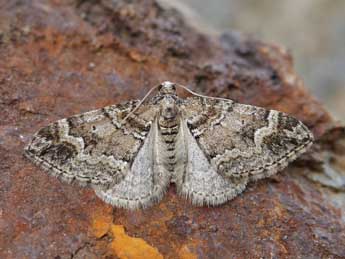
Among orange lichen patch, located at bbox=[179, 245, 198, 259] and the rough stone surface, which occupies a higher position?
the rough stone surface

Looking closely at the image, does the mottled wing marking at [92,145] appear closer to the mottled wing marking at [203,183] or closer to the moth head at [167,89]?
the moth head at [167,89]

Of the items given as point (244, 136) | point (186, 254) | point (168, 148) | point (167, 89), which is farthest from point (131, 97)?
point (186, 254)

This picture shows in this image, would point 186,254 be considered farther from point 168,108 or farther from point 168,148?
point 168,108

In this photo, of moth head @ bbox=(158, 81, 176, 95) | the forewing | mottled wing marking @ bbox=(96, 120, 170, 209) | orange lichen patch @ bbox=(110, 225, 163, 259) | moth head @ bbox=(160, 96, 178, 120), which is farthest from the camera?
moth head @ bbox=(158, 81, 176, 95)

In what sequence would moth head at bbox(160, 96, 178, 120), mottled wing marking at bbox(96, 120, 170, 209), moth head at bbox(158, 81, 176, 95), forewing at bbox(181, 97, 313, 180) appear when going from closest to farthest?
mottled wing marking at bbox(96, 120, 170, 209) → forewing at bbox(181, 97, 313, 180) → moth head at bbox(160, 96, 178, 120) → moth head at bbox(158, 81, 176, 95)

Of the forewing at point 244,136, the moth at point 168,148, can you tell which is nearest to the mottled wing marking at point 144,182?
the moth at point 168,148

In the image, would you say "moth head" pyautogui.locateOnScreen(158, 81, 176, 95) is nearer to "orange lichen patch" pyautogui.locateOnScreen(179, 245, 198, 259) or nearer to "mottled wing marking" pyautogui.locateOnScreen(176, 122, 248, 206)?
"mottled wing marking" pyautogui.locateOnScreen(176, 122, 248, 206)

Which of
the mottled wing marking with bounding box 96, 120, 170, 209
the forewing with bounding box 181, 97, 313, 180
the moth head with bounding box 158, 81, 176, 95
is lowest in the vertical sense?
the mottled wing marking with bounding box 96, 120, 170, 209

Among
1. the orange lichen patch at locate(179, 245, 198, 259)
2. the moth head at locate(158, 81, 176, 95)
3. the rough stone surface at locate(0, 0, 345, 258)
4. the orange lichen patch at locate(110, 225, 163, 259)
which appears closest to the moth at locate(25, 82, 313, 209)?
the moth head at locate(158, 81, 176, 95)

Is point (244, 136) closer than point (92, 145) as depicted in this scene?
No
